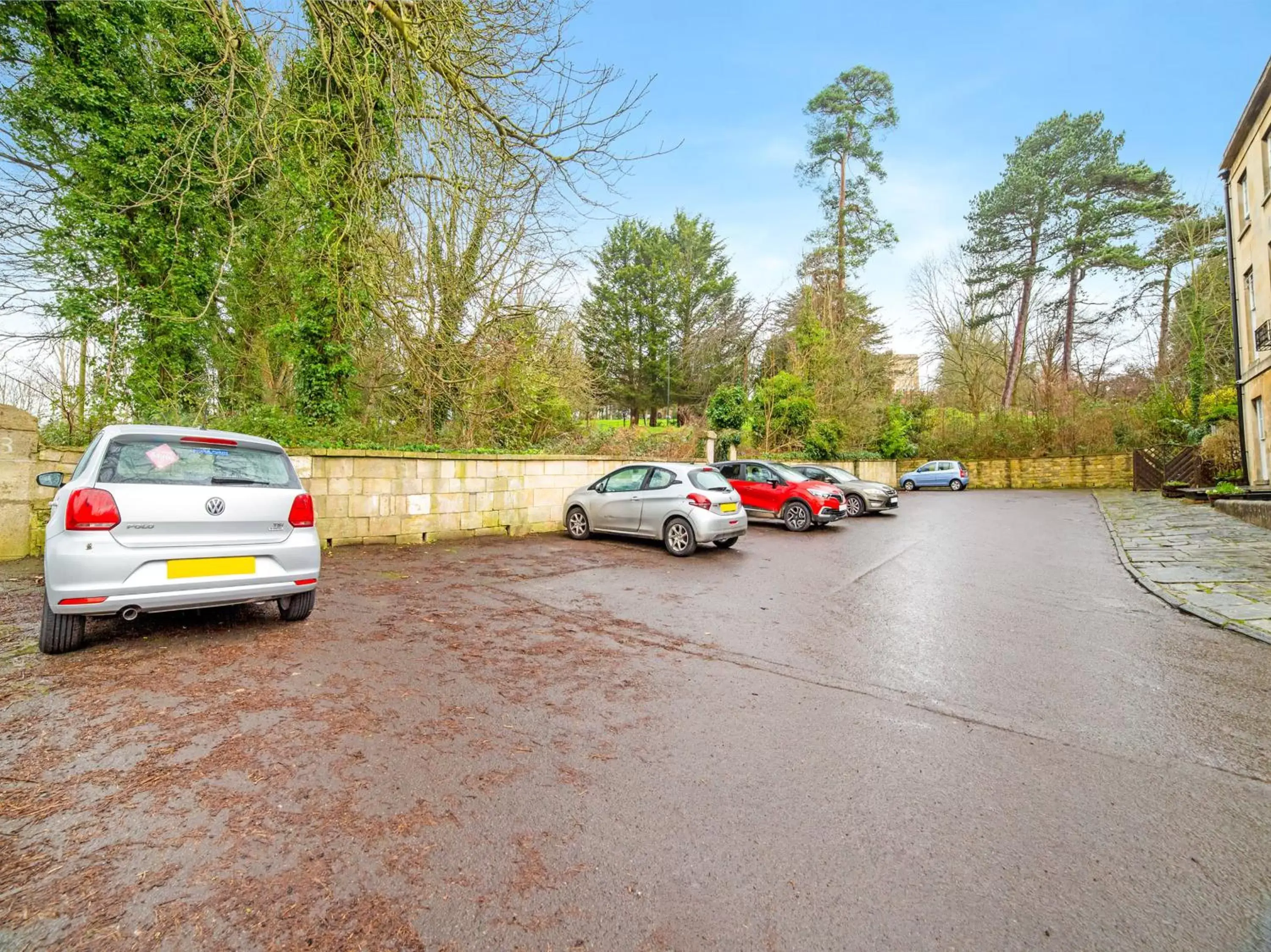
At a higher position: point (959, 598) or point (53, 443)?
point (53, 443)

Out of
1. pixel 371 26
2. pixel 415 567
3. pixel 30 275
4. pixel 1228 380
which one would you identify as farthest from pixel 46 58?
pixel 1228 380

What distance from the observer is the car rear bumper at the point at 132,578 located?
144 inches

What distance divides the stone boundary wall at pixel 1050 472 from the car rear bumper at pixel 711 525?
21484mm

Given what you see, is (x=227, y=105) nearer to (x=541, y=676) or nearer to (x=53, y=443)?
(x=53, y=443)

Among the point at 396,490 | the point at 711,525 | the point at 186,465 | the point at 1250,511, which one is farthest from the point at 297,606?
the point at 1250,511

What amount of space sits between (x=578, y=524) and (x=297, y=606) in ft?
20.7

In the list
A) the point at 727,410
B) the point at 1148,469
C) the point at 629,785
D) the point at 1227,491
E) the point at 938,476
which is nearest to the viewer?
the point at 629,785

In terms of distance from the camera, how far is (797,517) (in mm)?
12594

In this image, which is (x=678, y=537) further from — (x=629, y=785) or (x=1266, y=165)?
(x=1266, y=165)

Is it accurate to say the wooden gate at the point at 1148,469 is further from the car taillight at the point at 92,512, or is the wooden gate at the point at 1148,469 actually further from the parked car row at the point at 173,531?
the car taillight at the point at 92,512

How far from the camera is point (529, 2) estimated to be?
269 inches

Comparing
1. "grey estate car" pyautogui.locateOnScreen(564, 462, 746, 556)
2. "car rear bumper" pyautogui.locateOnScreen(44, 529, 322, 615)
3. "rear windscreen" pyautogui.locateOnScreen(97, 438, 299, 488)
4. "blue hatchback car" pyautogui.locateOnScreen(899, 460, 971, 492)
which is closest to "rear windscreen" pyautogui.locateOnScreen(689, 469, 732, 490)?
"grey estate car" pyautogui.locateOnScreen(564, 462, 746, 556)

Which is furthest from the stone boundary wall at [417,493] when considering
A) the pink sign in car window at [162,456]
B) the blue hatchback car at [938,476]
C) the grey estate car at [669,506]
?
the blue hatchback car at [938,476]

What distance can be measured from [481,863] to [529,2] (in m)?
8.66
